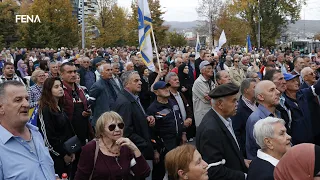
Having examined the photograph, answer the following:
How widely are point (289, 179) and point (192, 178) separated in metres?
0.89

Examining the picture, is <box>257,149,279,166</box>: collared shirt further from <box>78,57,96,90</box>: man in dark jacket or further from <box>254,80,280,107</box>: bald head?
<box>78,57,96,90</box>: man in dark jacket

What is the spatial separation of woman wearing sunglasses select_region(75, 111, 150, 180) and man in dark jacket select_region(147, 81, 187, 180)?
1.84 m

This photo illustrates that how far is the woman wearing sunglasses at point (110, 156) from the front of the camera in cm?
399

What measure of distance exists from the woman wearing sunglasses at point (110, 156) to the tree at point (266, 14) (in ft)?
140

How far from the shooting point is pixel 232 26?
5038 centimetres

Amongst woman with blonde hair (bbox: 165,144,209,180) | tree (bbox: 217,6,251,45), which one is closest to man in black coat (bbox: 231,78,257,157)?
woman with blonde hair (bbox: 165,144,209,180)

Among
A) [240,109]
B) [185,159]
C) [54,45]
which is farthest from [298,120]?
[54,45]

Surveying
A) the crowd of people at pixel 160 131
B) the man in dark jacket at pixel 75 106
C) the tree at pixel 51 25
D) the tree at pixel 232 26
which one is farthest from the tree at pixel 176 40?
the man in dark jacket at pixel 75 106

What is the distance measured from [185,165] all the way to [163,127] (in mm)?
2749

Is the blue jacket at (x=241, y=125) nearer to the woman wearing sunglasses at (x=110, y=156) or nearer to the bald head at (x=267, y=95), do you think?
the bald head at (x=267, y=95)

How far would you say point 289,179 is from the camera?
2666 mm

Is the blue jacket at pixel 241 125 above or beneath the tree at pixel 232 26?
beneath

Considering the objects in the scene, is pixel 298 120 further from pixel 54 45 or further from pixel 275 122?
pixel 54 45

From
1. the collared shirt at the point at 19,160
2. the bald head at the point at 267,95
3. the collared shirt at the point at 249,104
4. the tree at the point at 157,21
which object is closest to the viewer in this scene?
the collared shirt at the point at 19,160
